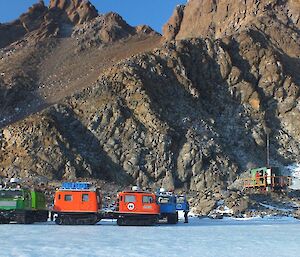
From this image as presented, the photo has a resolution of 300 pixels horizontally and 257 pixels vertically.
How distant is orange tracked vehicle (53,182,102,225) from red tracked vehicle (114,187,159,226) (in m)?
1.32

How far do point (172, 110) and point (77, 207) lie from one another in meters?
47.3

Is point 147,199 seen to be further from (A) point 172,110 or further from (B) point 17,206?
(A) point 172,110

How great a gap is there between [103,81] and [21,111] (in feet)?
59.5

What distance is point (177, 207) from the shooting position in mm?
34969

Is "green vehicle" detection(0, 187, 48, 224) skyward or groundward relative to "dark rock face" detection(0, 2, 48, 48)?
groundward

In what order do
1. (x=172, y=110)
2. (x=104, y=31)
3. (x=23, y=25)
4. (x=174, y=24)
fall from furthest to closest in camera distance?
(x=23, y=25) → (x=104, y=31) → (x=174, y=24) → (x=172, y=110)

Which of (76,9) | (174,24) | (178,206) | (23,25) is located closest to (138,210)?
(178,206)

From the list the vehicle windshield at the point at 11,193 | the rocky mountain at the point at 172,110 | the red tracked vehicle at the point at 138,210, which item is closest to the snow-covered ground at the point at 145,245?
the red tracked vehicle at the point at 138,210

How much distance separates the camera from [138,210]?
1155 inches

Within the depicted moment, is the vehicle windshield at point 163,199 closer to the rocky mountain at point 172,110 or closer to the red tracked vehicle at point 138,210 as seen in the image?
the red tracked vehicle at point 138,210

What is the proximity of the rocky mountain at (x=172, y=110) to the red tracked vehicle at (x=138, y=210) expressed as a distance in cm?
1566

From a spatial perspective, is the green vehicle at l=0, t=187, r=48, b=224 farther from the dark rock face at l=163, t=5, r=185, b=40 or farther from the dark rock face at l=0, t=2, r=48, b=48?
the dark rock face at l=0, t=2, r=48, b=48

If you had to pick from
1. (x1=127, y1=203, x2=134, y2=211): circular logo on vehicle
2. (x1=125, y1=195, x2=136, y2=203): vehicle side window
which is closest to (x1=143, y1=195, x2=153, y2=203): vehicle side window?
(x1=125, y1=195, x2=136, y2=203): vehicle side window

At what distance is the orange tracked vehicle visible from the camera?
2916cm
